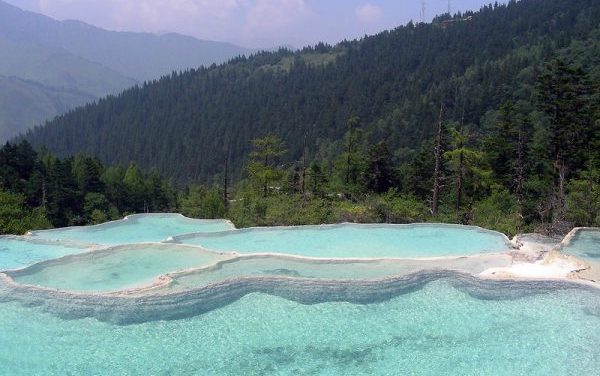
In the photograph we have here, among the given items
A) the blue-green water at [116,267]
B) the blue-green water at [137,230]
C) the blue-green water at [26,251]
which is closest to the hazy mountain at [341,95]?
the blue-green water at [137,230]

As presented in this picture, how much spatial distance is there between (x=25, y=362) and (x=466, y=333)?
7.28m

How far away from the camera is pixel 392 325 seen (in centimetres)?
934

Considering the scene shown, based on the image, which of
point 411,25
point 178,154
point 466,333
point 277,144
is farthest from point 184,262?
point 411,25

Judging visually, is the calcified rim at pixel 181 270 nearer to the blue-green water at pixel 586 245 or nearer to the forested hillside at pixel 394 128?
the blue-green water at pixel 586 245

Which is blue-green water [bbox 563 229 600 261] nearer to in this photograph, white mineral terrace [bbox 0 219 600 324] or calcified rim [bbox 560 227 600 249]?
calcified rim [bbox 560 227 600 249]

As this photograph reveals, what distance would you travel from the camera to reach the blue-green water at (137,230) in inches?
659

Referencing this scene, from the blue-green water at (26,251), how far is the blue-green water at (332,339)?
394 centimetres

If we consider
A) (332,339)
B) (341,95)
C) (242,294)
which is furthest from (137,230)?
(341,95)

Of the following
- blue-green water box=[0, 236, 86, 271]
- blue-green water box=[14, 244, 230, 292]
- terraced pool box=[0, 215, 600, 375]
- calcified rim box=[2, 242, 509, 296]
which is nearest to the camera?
terraced pool box=[0, 215, 600, 375]

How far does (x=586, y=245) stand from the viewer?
13633 mm

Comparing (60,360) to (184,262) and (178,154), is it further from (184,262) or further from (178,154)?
(178,154)

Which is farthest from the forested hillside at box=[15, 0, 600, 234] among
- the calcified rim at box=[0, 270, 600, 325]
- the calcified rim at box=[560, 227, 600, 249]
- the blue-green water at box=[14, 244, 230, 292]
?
the blue-green water at box=[14, 244, 230, 292]

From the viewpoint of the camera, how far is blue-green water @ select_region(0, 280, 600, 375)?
7879 mm

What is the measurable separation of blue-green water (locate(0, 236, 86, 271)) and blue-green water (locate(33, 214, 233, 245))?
0.84m
